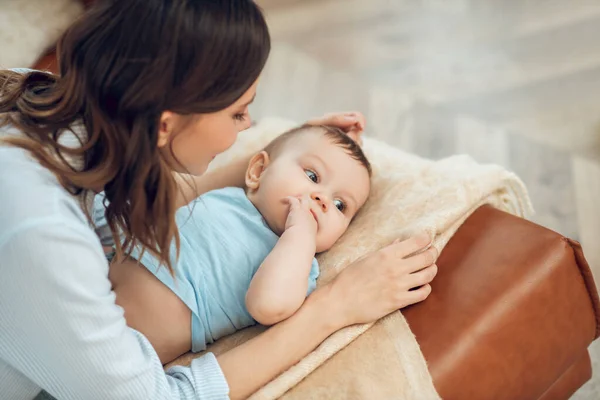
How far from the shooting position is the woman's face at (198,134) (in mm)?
960

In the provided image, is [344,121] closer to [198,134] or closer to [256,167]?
[256,167]

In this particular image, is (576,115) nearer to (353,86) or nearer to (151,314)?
(353,86)

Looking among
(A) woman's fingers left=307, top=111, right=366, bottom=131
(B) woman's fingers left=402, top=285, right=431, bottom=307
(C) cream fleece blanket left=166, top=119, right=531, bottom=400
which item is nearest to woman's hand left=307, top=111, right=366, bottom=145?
(A) woman's fingers left=307, top=111, right=366, bottom=131

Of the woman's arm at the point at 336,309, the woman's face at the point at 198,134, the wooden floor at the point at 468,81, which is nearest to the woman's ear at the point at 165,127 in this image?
the woman's face at the point at 198,134

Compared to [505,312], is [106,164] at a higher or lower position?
higher

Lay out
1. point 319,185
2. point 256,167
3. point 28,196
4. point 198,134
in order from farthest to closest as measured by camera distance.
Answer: point 256,167 < point 319,185 < point 198,134 < point 28,196

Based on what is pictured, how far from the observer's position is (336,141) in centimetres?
142

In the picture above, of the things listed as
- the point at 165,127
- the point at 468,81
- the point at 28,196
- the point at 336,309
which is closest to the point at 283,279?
the point at 336,309

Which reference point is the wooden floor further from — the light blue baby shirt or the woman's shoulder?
the woman's shoulder

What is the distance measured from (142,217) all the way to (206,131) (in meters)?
0.17

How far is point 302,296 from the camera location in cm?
116

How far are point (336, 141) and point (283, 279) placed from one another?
41 cm

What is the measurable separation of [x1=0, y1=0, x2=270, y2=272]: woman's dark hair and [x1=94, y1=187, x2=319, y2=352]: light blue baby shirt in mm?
210

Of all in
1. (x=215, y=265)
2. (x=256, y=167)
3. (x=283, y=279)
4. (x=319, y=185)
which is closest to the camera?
(x=283, y=279)
